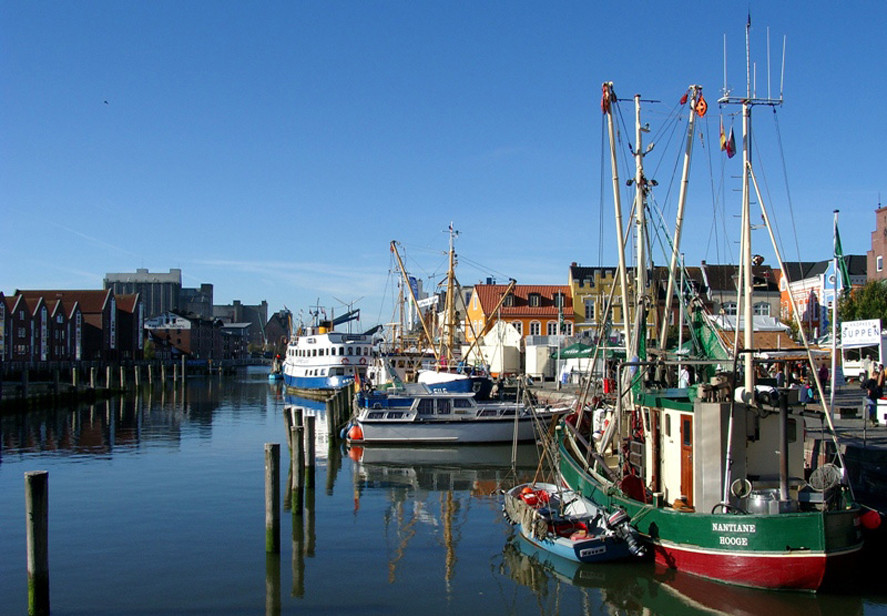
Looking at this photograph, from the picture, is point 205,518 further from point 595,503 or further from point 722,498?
point 722,498

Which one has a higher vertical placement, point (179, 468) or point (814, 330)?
point (814, 330)

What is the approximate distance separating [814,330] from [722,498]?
4733 cm

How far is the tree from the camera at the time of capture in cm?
5500

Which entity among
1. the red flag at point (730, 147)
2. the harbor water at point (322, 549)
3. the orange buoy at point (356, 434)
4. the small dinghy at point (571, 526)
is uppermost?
the red flag at point (730, 147)

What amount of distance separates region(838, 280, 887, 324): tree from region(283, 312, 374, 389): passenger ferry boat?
37154 millimetres

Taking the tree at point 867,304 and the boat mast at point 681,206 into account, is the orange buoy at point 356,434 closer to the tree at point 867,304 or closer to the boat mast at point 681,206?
the boat mast at point 681,206

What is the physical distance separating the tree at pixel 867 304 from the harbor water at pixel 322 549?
1201 inches

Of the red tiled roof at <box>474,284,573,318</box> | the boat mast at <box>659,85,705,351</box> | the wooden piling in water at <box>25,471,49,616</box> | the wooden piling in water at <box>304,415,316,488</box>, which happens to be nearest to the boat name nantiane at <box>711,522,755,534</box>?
the boat mast at <box>659,85,705,351</box>

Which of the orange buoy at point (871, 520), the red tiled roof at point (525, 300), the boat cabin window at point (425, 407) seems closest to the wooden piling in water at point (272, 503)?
the orange buoy at point (871, 520)

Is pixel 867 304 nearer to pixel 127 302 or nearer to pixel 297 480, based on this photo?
pixel 297 480

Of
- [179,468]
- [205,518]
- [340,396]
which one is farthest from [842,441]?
[340,396]

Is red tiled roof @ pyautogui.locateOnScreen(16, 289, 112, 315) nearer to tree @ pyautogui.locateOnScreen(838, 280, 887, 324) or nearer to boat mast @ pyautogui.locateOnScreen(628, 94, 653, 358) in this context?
tree @ pyautogui.locateOnScreen(838, 280, 887, 324)

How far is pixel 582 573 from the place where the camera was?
1819 cm

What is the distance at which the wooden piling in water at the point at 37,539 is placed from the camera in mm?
14594
